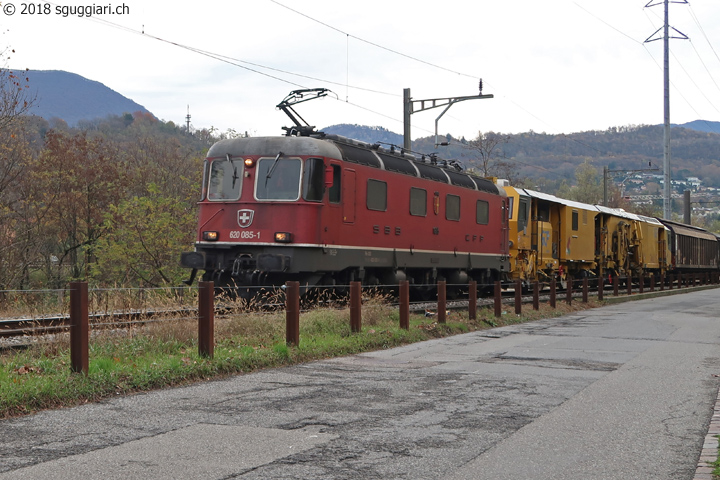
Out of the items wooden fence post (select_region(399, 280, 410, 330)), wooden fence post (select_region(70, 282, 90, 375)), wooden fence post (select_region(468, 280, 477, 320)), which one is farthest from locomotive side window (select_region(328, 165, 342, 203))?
wooden fence post (select_region(70, 282, 90, 375))

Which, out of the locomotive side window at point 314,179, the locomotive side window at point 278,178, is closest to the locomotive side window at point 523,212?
the locomotive side window at point 314,179

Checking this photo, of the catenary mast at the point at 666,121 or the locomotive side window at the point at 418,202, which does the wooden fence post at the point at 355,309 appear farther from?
the catenary mast at the point at 666,121

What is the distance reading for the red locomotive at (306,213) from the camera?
660 inches

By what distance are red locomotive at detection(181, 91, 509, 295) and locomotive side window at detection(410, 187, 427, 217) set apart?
0.08ft

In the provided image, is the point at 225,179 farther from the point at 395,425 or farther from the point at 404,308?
the point at 395,425

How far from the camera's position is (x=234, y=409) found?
7.30m

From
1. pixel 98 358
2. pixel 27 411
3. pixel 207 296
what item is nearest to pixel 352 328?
pixel 207 296

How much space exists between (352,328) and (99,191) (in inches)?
1005

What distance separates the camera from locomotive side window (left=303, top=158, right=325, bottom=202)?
662 inches

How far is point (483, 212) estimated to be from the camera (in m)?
24.6

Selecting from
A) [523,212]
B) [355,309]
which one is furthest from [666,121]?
[355,309]

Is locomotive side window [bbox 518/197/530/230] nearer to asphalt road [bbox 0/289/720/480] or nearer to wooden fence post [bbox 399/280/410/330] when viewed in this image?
wooden fence post [bbox 399/280/410/330]

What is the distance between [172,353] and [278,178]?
7.68 metres

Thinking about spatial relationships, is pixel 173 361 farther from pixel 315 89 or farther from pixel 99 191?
pixel 99 191
